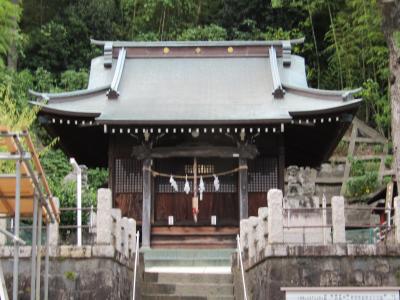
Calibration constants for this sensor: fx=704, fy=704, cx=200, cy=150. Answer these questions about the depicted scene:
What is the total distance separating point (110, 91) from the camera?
58.9 ft

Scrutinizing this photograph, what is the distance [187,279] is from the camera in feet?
42.3

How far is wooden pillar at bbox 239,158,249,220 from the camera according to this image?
16.6 metres

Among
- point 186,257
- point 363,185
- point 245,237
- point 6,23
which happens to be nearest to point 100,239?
point 245,237

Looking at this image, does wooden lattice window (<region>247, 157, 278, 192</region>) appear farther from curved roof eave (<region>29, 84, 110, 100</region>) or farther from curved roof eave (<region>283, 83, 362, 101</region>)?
curved roof eave (<region>29, 84, 110, 100</region>)

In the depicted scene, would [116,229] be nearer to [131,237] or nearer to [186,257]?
[131,237]

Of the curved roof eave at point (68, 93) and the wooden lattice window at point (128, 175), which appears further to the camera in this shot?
the curved roof eave at point (68, 93)

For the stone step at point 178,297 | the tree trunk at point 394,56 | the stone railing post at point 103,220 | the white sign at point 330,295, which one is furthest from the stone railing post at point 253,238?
the tree trunk at point 394,56

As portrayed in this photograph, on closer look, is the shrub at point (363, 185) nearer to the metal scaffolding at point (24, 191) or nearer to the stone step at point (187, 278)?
the stone step at point (187, 278)

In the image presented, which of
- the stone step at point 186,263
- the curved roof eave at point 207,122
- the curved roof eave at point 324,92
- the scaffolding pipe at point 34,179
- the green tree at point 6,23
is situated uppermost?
the green tree at point 6,23

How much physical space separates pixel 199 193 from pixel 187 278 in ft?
14.7

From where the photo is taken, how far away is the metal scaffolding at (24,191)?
5.99 metres

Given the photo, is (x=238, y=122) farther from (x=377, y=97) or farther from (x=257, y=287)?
(x=377, y=97)

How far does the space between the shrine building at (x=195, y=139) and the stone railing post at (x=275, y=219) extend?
214 inches

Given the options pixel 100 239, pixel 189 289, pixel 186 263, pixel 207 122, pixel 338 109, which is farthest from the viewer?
pixel 207 122
